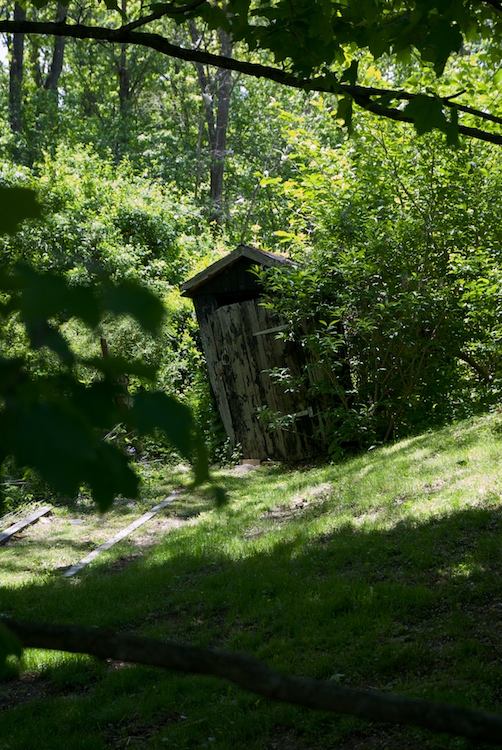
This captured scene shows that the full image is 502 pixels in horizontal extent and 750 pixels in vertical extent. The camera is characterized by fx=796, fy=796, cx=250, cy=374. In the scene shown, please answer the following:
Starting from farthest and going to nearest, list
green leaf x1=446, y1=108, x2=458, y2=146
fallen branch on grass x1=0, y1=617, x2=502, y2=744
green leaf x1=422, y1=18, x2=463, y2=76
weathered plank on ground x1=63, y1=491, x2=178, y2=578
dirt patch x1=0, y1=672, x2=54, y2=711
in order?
1. weathered plank on ground x1=63, y1=491, x2=178, y2=578
2. dirt patch x1=0, y1=672, x2=54, y2=711
3. green leaf x1=446, y1=108, x2=458, y2=146
4. green leaf x1=422, y1=18, x2=463, y2=76
5. fallen branch on grass x1=0, y1=617, x2=502, y2=744

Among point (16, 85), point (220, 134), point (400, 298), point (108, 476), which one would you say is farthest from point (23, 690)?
point (220, 134)

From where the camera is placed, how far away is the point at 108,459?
0.84 m

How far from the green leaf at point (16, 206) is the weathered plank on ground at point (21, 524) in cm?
795

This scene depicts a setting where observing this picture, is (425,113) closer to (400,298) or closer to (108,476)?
(108,476)

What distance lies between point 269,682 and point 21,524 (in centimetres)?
864

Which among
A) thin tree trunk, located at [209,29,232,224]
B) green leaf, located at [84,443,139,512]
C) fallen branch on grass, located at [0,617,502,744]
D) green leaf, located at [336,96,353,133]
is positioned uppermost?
thin tree trunk, located at [209,29,232,224]

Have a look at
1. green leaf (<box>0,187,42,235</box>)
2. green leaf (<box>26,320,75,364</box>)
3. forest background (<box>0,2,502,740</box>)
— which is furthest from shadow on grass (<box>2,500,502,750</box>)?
green leaf (<box>0,187,42,235</box>)

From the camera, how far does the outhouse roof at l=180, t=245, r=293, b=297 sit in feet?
37.4

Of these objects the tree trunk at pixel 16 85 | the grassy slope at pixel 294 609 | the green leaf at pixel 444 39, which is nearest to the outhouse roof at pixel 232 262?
the grassy slope at pixel 294 609

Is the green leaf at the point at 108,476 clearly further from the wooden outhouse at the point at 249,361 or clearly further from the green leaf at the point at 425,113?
the wooden outhouse at the point at 249,361

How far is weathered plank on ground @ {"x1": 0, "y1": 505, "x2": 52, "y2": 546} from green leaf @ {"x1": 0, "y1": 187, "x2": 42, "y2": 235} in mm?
7952

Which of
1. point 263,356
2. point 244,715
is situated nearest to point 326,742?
point 244,715

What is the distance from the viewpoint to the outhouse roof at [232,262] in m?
11.4

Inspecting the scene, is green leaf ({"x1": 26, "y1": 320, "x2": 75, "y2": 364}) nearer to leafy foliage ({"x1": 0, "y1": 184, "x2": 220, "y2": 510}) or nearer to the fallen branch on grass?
leafy foliage ({"x1": 0, "y1": 184, "x2": 220, "y2": 510})
